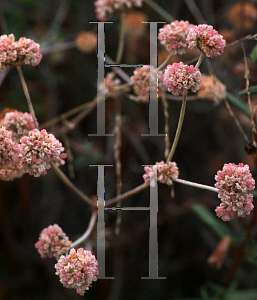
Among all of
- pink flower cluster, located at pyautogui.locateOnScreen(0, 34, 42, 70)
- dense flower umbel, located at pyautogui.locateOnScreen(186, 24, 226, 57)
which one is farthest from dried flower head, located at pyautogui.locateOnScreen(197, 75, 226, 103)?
pink flower cluster, located at pyautogui.locateOnScreen(0, 34, 42, 70)

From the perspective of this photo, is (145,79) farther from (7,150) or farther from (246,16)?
(246,16)

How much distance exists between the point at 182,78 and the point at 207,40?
11 cm

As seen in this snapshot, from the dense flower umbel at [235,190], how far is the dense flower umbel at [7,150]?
45 centimetres

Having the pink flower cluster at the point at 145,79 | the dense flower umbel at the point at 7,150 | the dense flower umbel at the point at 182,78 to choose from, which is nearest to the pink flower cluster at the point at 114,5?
the pink flower cluster at the point at 145,79

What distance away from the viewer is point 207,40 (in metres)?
0.77

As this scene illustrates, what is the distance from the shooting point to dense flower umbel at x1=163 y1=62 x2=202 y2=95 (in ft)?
2.48

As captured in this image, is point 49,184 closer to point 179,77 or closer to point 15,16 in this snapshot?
point 15,16

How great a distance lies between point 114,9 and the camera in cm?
126

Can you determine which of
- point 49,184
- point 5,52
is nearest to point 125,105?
point 49,184

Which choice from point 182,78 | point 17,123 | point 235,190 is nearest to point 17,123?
point 17,123

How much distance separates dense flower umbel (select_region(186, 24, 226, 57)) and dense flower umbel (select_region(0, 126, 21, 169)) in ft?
1.49

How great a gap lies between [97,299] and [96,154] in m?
0.82

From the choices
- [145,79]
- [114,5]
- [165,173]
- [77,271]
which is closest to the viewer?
[77,271]

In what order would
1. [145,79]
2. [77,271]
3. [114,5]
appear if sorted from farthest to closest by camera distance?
[114,5]
[145,79]
[77,271]
